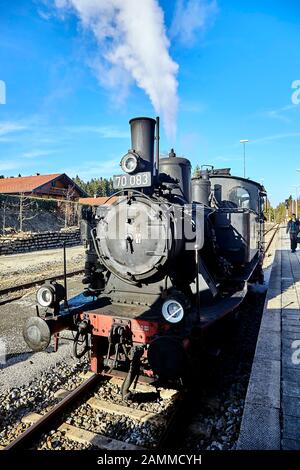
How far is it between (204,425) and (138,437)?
2.45 ft

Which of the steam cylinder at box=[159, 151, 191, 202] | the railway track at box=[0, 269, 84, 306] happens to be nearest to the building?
the railway track at box=[0, 269, 84, 306]

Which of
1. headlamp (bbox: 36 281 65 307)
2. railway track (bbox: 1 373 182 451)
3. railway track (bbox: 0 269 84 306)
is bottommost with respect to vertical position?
railway track (bbox: 1 373 182 451)

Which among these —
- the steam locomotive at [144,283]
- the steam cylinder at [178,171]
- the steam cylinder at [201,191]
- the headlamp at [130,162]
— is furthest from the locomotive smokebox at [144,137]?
the steam cylinder at [201,191]

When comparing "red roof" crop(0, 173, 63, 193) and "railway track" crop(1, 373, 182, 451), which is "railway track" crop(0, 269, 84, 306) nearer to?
"railway track" crop(1, 373, 182, 451)

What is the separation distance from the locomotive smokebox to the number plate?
13.8 inches

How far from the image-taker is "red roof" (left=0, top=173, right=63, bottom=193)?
3525cm

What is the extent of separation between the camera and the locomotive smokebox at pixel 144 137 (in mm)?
4715

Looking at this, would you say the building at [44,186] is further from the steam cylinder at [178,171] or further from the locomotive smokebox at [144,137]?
the locomotive smokebox at [144,137]

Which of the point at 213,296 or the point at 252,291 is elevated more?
the point at 213,296

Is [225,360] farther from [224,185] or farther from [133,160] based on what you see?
[224,185]

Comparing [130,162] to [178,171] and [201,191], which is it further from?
[201,191]

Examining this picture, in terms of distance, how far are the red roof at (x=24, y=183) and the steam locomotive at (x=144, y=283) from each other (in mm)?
31805

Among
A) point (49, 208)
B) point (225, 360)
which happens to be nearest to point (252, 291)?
point (225, 360)

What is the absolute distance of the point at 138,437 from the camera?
337cm
